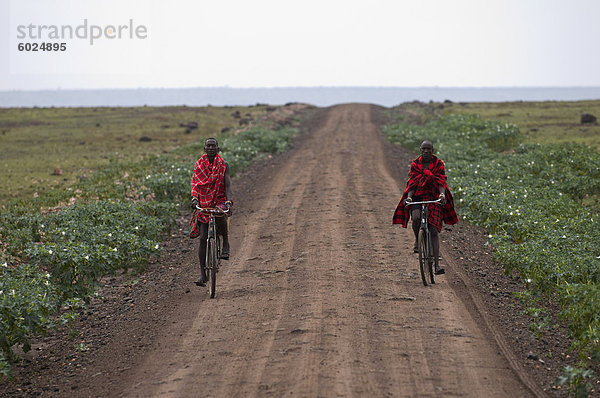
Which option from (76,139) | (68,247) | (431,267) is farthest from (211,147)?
(76,139)

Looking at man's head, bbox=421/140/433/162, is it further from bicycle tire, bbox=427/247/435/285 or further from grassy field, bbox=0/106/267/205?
grassy field, bbox=0/106/267/205

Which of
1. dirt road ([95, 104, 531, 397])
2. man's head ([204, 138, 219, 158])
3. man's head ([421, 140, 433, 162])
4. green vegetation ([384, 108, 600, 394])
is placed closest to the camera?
dirt road ([95, 104, 531, 397])

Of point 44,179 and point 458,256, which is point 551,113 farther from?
point 458,256

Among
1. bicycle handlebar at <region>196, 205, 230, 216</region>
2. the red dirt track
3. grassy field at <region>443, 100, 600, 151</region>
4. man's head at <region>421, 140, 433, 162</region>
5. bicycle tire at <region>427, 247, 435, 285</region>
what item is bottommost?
the red dirt track

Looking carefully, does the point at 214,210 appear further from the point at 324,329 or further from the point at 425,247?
the point at 425,247

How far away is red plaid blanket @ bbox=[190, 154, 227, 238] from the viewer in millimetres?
10094

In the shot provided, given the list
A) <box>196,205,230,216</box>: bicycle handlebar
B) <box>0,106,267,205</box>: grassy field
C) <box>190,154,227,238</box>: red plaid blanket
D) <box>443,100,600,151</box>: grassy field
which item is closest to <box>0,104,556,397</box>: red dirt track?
<box>196,205,230,216</box>: bicycle handlebar

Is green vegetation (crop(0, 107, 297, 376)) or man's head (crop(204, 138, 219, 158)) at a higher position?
man's head (crop(204, 138, 219, 158))

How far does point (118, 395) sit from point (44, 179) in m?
24.8

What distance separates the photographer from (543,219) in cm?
1312

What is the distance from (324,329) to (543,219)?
7076 millimetres

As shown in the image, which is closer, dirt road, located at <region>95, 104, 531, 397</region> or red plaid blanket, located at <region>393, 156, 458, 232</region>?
dirt road, located at <region>95, 104, 531, 397</region>

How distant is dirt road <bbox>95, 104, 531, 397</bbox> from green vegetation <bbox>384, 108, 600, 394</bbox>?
4.00ft

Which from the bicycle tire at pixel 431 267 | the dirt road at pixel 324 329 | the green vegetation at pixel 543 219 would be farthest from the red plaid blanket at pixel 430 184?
the green vegetation at pixel 543 219
